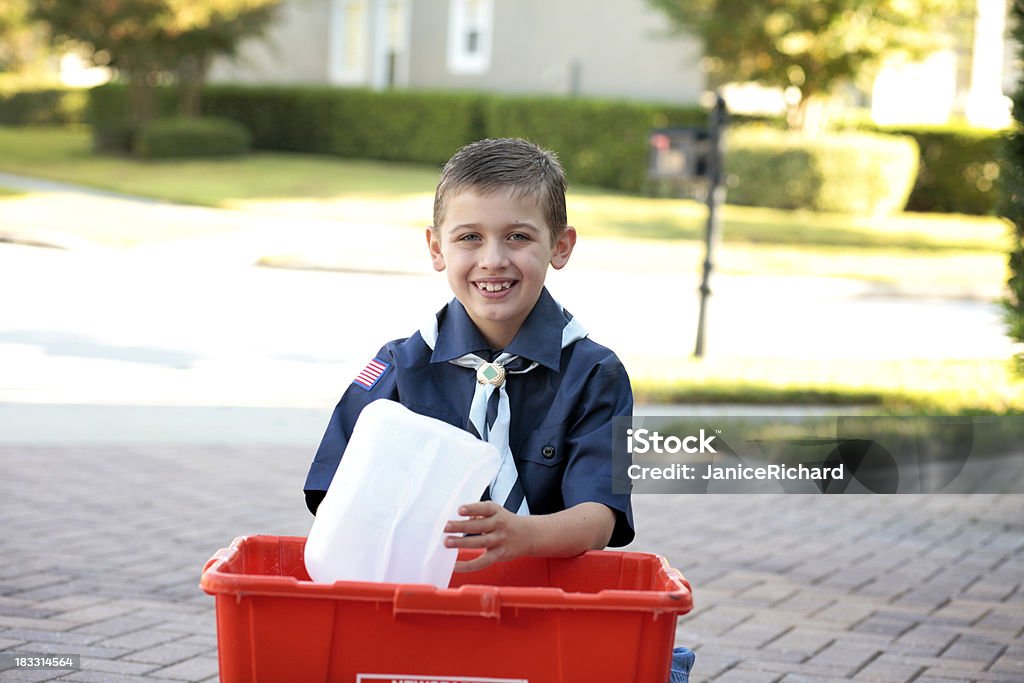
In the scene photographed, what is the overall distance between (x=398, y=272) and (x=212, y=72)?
21305 millimetres

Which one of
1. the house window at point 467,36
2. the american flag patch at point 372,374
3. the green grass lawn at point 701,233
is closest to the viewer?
the american flag patch at point 372,374

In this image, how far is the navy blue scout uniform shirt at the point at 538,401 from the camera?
2531mm

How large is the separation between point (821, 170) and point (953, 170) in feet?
10.9

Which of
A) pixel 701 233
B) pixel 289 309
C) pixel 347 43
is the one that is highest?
pixel 347 43

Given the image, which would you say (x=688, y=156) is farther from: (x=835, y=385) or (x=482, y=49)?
(x=482, y=49)

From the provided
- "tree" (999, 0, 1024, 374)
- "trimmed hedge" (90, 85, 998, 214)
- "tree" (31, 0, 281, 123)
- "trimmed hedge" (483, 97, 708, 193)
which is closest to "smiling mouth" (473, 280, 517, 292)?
"tree" (999, 0, 1024, 374)

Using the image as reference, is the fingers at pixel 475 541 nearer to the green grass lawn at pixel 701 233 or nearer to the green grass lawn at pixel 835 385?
the green grass lawn at pixel 835 385

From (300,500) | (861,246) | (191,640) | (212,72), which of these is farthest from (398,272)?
(212,72)

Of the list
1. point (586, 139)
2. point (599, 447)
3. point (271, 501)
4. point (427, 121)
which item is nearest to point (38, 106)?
point (427, 121)

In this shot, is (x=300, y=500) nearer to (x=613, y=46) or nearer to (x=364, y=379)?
(x=364, y=379)

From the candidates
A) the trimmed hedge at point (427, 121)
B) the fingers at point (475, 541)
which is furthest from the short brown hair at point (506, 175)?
the trimmed hedge at point (427, 121)

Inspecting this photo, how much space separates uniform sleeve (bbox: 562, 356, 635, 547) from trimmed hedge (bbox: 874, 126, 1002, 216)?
2343 cm

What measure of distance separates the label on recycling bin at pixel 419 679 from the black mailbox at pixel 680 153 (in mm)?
8753

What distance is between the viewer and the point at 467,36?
3116cm
